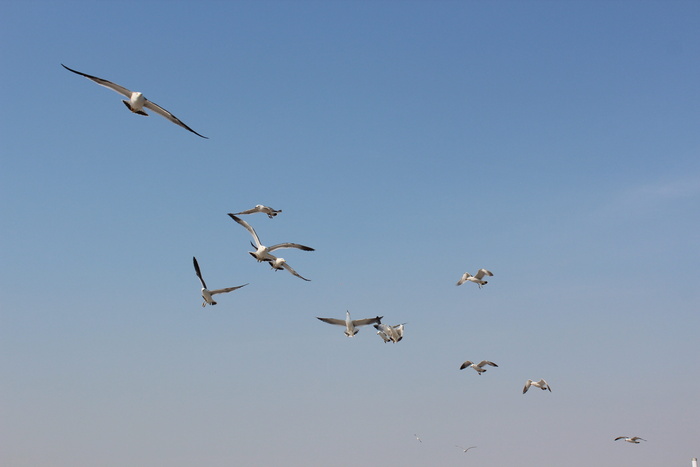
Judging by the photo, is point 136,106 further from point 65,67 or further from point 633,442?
point 633,442

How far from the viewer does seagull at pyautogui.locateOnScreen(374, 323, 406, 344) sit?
58.7 metres

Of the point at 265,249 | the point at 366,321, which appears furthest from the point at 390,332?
the point at 265,249

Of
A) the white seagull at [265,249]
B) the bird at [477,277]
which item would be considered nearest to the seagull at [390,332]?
the white seagull at [265,249]

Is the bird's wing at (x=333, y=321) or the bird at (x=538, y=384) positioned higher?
the bird at (x=538, y=384)

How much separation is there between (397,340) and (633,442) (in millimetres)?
41181

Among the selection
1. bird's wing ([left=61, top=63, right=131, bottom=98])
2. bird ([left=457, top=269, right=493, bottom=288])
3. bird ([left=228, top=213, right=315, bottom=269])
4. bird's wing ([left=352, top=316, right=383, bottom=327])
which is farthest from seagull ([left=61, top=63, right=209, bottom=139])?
bird ([left=457, top=269, right=493, bottom=288])

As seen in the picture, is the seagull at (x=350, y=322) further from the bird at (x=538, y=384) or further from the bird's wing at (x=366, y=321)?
the bird at (x=538, y=384)

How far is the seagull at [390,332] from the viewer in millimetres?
58719

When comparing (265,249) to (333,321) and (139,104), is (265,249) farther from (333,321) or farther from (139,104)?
(139,104)

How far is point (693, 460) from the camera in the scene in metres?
93.4

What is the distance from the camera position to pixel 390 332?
196 ft

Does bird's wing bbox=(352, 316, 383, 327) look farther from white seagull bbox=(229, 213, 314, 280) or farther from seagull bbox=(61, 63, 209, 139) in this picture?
seagull bbox=(61, 63, 209, 139)

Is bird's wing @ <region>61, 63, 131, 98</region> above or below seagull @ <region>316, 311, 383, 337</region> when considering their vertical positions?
→ above

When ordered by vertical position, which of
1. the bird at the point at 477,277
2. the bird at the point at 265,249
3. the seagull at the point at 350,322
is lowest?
the seagull at the point at 350,322
